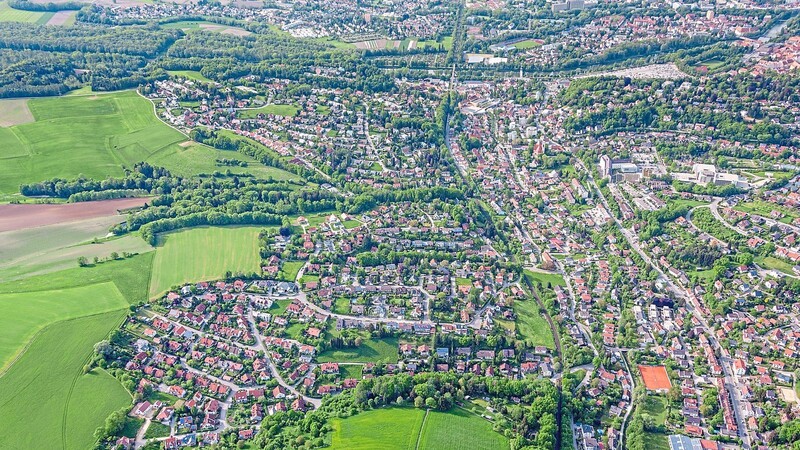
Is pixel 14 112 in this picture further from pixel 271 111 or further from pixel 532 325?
pixel 532 325

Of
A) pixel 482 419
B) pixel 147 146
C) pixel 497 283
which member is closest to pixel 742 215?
pixel 497 283

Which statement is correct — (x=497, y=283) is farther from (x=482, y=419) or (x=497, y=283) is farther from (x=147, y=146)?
(x=147, y=146)

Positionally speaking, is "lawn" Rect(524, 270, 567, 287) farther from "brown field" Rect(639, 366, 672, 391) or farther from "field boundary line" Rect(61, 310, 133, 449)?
"field boundary line" Rect(61, 310, 133, 449)


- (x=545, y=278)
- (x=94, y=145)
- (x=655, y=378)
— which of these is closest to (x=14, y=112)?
(x=94, y=145)

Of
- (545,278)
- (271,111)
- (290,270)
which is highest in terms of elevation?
(545,278)

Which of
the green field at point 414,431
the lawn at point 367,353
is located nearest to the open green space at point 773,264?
the green field at point 414,431

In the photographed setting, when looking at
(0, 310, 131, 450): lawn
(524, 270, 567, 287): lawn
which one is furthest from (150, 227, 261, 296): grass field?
(524, 270, 567, 287): lawn
